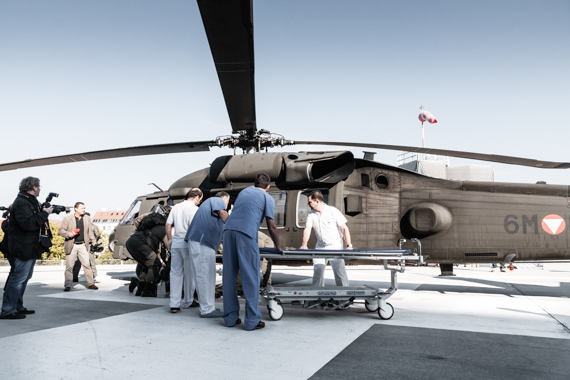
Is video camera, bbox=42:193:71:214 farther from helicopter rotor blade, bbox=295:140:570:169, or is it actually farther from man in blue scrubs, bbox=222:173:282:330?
helicopter rotor blade, bbox=295:140:570:169

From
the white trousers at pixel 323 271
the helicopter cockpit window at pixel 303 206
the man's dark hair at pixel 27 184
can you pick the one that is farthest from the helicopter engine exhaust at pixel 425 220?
the man's dark hair at pixel 27 184

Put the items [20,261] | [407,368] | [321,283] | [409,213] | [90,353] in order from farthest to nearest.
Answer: [409,213], [321,283], [20,261], [90,353], [407,368]

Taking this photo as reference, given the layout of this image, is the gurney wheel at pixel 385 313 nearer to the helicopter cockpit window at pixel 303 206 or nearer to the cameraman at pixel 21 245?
the helicopter cockpit window at pixel 303 206

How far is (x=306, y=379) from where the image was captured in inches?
107

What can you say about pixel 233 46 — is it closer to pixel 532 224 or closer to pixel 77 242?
pixel 77 242

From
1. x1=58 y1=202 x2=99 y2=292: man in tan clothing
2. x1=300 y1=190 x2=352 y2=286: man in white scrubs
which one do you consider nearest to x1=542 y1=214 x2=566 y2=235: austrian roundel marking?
x1=300 y1=190 x2=352 y2=286: man in white scrubs

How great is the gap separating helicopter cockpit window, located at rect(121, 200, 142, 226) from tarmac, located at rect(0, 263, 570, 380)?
14.8 ft

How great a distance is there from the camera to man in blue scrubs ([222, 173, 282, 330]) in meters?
4.47

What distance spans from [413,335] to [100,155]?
6.97m

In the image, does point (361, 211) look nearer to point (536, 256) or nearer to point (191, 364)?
point (536, 256)

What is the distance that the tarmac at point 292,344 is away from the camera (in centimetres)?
289

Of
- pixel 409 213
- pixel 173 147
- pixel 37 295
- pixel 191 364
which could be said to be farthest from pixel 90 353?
pixel 409 213

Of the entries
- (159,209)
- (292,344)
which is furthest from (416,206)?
(159,209)

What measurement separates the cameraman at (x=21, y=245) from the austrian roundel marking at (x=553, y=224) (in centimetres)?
835
